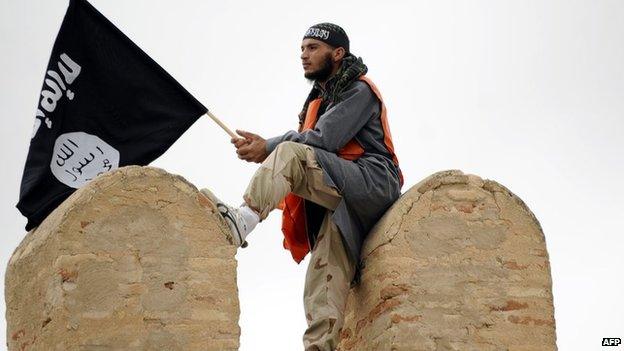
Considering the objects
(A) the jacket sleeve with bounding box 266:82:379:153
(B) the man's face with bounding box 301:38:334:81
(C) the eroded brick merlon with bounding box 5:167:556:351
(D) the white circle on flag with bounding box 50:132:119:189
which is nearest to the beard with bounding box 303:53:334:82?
(B) the man's face with bounding box 301:38:334:81

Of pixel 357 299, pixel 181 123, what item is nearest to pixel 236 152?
pixel 181 123

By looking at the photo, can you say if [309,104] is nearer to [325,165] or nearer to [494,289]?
[325,165]

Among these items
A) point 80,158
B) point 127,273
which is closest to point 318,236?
point 80,158

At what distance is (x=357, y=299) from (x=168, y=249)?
4.89 ft

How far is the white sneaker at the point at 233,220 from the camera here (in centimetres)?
825

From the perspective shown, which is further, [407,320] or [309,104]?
[309,104]

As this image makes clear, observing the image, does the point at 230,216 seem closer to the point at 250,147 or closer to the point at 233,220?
the point at 233,220

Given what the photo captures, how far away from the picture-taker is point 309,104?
31.3ft

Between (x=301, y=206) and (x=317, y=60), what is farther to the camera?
(x=317, y=60)

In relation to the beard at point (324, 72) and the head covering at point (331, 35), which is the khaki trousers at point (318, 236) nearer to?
the beard at point (324, 72)

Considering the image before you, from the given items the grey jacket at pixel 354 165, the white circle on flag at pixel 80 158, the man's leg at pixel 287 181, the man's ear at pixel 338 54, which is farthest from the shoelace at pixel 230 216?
the man's ear at pixel 338 54

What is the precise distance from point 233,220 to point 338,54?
1.75 m

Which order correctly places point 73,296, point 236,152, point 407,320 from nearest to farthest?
1. point 73,296
2. point 407,320
3. point 236,152

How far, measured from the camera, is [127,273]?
783 cm
